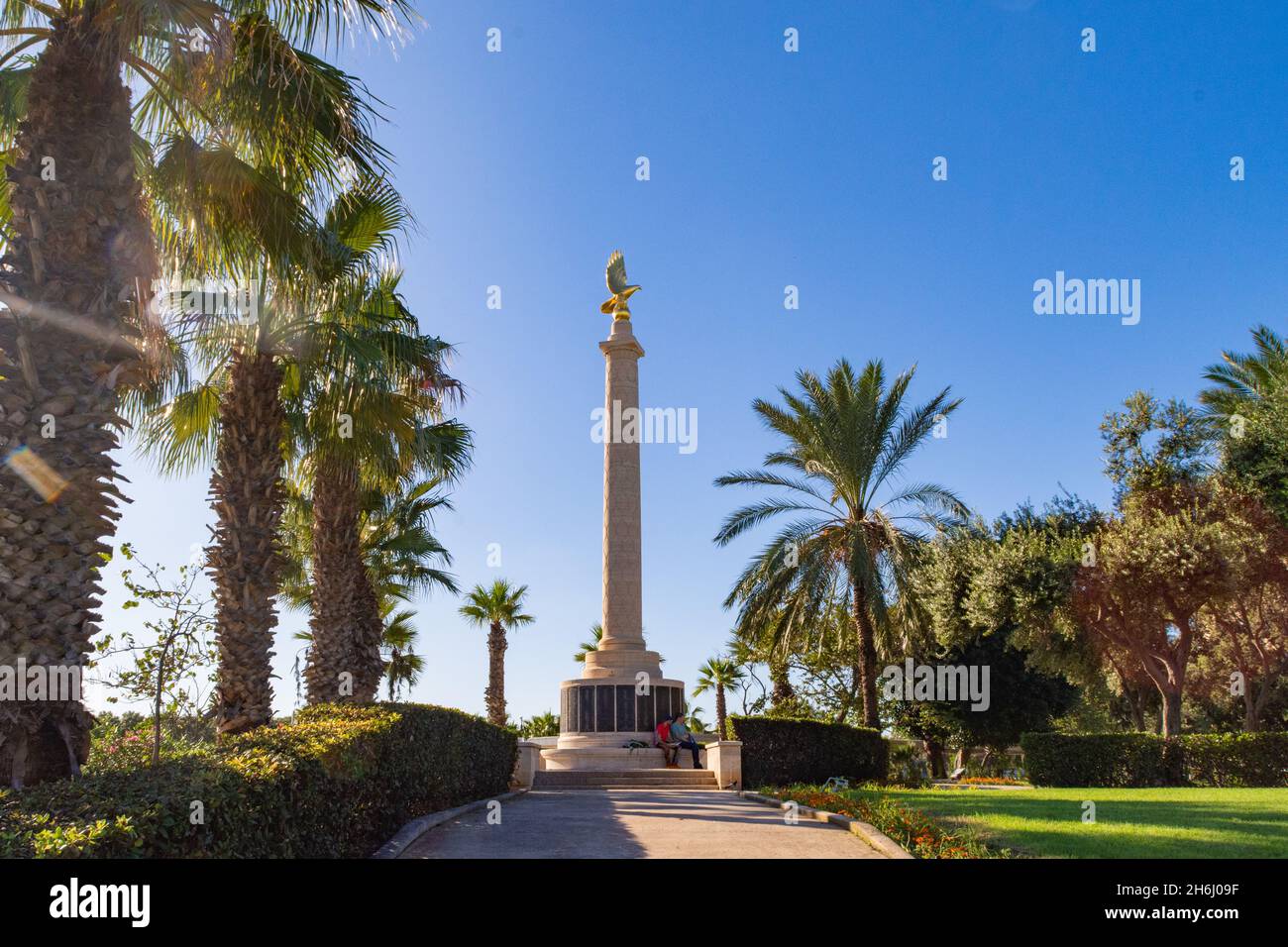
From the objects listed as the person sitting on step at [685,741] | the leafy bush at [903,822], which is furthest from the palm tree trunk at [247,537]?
the person sitting on step at [685,741]

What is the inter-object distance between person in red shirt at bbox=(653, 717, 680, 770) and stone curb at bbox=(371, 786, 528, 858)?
32.6ft

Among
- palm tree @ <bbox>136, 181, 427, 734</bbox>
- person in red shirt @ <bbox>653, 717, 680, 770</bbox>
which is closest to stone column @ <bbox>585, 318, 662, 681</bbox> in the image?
person in red shirt @ <bbox>653, 717, 680, 770</bbox>

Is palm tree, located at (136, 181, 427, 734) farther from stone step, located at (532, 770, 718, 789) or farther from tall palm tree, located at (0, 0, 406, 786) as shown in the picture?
stone step, located at (532, 770, 718, 789)

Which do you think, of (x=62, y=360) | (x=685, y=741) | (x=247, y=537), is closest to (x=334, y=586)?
(x=247, y=537)

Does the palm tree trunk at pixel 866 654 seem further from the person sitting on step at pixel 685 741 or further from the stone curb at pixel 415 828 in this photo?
the stone curb at pixel 415 828

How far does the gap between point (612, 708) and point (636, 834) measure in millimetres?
15434

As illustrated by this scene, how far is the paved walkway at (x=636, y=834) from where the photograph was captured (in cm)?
1034

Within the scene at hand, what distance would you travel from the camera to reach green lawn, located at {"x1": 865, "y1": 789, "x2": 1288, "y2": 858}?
9.00 metres

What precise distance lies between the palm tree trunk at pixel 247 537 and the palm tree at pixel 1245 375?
83.4ft

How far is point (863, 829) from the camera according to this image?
11.5 meters

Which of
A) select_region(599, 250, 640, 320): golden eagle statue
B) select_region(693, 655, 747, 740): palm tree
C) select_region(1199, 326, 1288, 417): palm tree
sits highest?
select_region(599, 250, 640, 320): golden eagle statue

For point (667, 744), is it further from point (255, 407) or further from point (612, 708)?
point (255, 407)

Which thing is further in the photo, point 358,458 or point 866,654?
point 866,654

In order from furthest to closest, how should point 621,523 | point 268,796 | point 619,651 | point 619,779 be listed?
point 621,523, point 619,651, point 619,779, point 268,796
